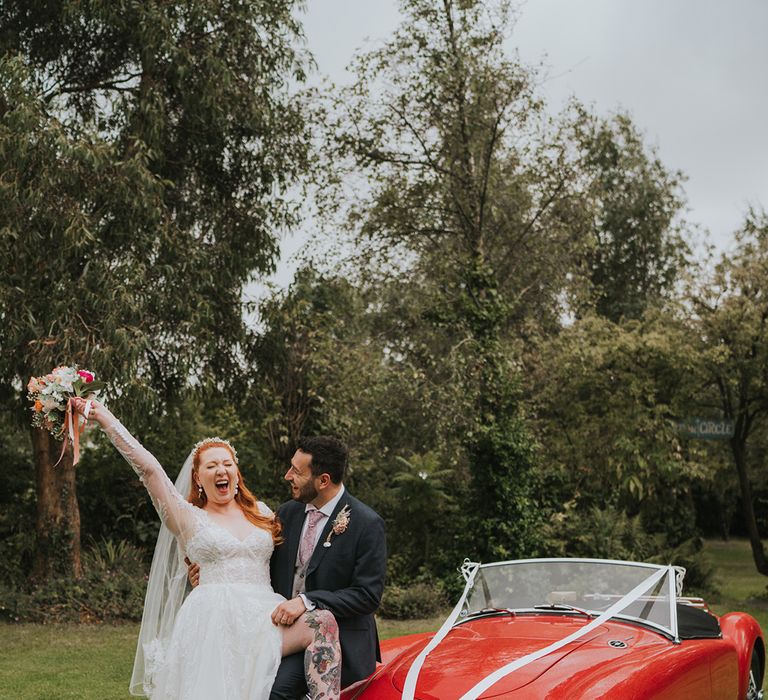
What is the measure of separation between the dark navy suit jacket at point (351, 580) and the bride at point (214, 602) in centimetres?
11

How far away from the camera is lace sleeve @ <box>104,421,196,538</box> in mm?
5016

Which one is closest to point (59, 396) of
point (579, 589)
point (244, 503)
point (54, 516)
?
point (244, 503)

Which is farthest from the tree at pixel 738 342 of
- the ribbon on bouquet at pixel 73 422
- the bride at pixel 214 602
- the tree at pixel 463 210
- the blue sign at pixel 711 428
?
the ribbon on bouquet at pixel 73 422

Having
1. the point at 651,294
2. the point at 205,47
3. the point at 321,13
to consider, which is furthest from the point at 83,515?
the point at 651,294

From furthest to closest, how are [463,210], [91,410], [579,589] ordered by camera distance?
[463,210] → [579,589] → [91,410]

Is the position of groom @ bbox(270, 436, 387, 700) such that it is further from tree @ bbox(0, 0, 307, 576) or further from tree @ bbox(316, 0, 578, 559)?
tree @ bbox(316, 0, 578, 559)

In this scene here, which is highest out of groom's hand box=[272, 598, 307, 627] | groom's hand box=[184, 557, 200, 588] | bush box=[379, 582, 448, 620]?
groom's hand box=[184, 557, 200, 588]

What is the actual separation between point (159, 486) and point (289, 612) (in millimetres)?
1037

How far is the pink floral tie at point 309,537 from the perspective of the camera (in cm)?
507

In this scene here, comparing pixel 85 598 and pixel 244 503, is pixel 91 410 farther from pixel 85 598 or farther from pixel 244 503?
pixel 85 598

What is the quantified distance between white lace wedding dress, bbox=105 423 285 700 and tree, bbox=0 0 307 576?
766cm

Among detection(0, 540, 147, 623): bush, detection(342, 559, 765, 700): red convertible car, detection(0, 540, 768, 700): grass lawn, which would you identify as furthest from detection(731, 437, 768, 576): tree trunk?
detection(342, 559, 765, 700): red convertible car

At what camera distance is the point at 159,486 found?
5.09m

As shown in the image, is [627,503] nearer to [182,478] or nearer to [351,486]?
[351,486]
